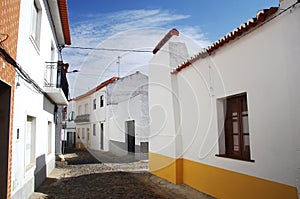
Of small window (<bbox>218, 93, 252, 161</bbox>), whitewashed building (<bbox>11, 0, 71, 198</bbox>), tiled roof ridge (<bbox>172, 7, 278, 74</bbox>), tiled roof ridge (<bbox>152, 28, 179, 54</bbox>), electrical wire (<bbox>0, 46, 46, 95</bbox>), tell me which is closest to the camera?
electrical wire (<bbox>0, 46, 46, 95</bbox>)

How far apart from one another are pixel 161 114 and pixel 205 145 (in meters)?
3.31

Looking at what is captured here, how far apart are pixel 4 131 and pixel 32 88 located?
2318 mm

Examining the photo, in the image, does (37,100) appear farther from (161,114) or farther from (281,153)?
(281,153)

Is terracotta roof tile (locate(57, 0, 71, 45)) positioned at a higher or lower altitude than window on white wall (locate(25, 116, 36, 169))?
higher

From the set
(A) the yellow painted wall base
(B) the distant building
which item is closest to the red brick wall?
(A) the yellow painted wall base

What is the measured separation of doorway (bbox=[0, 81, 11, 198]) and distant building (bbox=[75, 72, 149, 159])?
36.9 ft

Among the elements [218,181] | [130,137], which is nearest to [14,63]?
[218,181]

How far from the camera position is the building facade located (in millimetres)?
5008

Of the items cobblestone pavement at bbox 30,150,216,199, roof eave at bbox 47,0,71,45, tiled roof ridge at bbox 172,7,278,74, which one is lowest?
cobblestone pavement at bbox 30,150,216,199

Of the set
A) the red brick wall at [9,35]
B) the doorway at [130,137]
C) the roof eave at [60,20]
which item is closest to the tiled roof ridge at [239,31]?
the red brick wall at [9,35]

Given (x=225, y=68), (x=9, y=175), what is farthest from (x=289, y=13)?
(x=9, y=175)

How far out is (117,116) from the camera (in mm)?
19141

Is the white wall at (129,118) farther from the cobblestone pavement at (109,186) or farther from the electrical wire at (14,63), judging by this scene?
the electrical wire at (14,63)

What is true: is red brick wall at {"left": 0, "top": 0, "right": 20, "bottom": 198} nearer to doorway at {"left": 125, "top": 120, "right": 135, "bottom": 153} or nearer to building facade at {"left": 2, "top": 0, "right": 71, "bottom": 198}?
building facade at {"left": 2, "top": 0, "right": 71, "bottom": 198}
